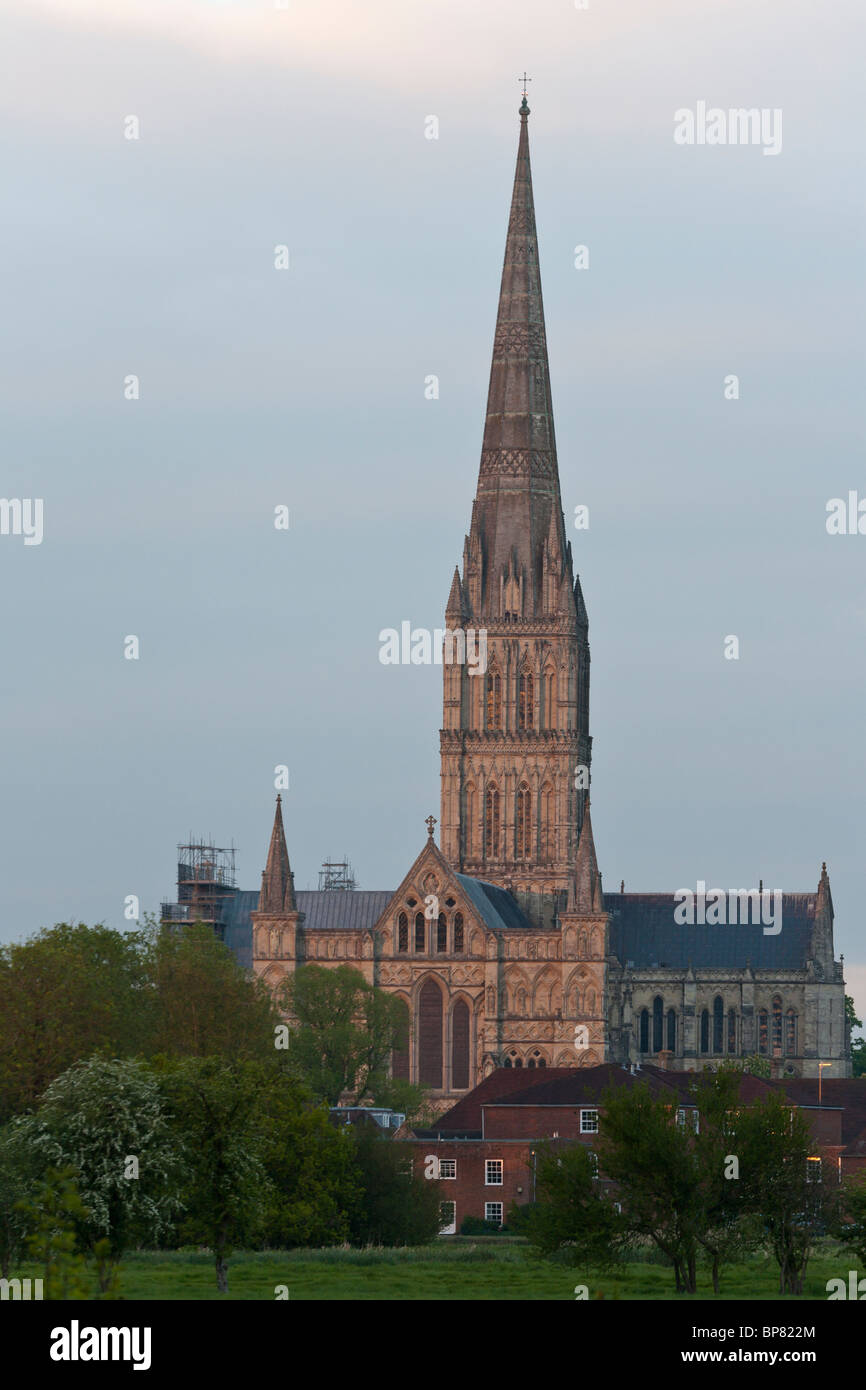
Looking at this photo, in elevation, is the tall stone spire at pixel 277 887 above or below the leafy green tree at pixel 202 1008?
above

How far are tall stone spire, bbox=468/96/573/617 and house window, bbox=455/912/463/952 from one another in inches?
773

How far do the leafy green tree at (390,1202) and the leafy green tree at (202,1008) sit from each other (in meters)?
5.02

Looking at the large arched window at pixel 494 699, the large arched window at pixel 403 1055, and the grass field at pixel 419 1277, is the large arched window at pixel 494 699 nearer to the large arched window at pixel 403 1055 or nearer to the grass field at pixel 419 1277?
the large arched window at pixel 403 1055

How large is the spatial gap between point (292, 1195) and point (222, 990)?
20599 millimetres

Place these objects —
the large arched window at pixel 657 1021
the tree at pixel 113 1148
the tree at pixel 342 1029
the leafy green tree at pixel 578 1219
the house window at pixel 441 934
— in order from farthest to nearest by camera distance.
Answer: the large arched window at pixel 657 1021 → the house window at pixel 441 934 → the tree at pixel 342 1029 → the leafy green tree at pixel 578 1219 → the tree at pixel 113 1148

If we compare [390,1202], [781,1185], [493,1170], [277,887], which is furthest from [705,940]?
[781,1185]

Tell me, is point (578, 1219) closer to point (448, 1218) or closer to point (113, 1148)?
point (113, 1148)

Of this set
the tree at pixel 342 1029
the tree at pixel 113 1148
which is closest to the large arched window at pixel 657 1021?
the tree at pixel 342 1029

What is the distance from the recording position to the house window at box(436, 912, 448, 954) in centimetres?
12519

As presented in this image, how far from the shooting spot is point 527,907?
132m

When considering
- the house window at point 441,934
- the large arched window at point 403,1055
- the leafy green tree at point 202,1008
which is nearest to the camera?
the leafy green tree at point 202,1008

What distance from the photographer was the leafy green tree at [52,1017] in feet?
234

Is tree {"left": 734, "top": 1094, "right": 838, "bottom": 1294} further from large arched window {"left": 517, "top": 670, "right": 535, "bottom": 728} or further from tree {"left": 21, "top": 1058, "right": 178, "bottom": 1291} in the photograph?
large arched window {"left": 517, "top": 670, "right": 535, "bottom": 728}

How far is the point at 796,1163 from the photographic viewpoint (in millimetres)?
61812
